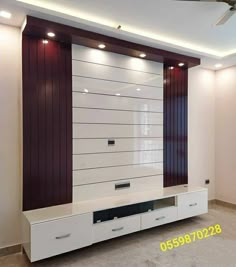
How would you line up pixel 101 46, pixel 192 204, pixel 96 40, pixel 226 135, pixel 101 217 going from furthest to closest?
pixel 226 135 → pixel 192 204 → pixel 101 46 → pixel 96 40 → pixel 101 217

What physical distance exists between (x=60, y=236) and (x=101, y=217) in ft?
1.80

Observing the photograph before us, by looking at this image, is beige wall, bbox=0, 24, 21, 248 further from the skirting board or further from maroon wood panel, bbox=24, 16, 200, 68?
maroon wood panel, bbox=24, 16, 200, 68

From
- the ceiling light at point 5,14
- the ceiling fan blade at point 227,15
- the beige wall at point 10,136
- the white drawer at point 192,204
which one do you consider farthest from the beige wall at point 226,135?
the ceiling light at point 5,14

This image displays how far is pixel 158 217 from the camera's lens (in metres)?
3.29

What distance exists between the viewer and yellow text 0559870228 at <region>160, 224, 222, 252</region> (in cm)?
294

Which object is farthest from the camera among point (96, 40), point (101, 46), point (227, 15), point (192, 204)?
point (192, 204)

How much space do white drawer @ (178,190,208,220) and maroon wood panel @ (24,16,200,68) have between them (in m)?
2.18

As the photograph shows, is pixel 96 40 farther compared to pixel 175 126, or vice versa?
pixel 175 126

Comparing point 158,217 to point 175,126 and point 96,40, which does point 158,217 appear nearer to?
point 175,126

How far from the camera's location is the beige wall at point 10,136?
2.74 metres

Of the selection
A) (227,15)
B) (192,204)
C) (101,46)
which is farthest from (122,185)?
(227,15)

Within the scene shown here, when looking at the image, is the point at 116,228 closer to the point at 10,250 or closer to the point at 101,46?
the point at 10,250

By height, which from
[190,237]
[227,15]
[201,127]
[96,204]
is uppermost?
[227,15]

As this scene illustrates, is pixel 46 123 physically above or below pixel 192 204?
above
